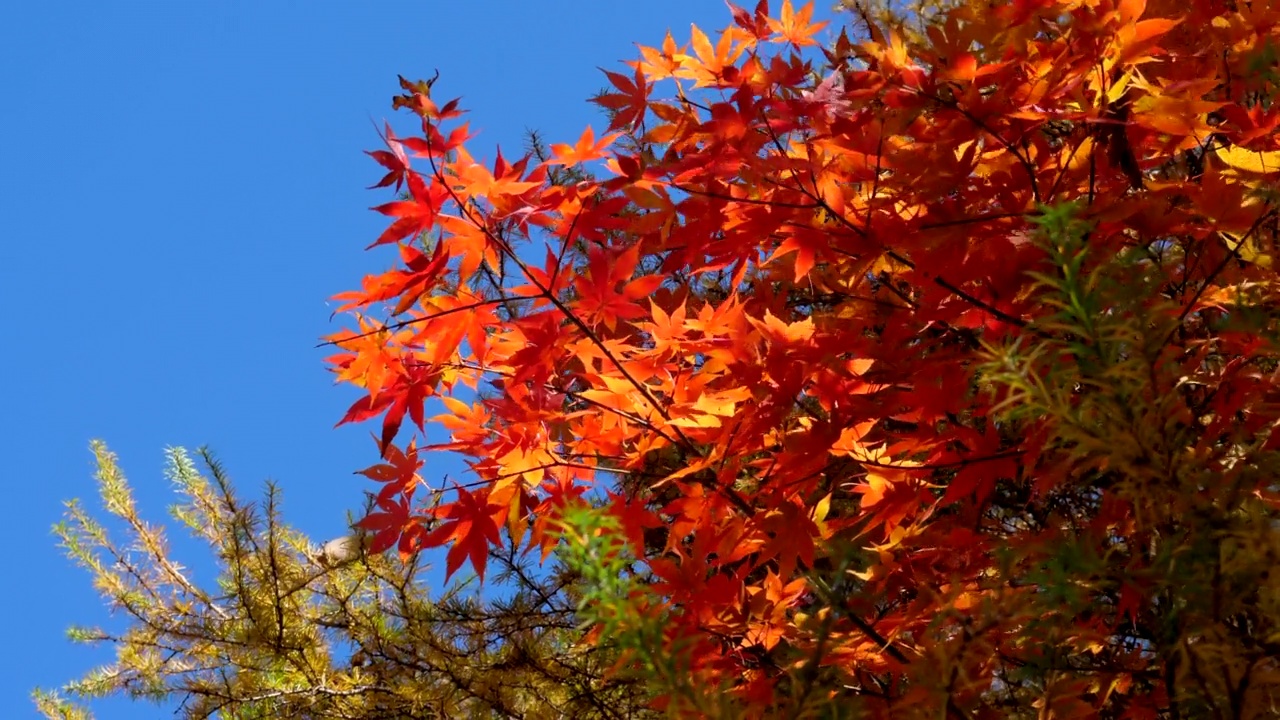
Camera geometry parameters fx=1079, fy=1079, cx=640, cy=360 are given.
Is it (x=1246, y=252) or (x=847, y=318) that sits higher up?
(x=847, y=318)

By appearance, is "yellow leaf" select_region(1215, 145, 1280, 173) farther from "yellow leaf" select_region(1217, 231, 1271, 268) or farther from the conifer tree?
the conifer tree

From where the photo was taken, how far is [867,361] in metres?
1.91

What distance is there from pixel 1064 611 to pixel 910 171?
3.33ft

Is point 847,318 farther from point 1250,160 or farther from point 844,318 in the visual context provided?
point 1250,160

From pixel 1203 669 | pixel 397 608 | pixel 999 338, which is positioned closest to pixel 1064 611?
pixel 1203 669

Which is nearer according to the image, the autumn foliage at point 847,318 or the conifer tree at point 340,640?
the autumn foliage at point 847,318

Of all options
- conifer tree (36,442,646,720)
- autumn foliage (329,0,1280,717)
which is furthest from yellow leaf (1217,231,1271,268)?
conifer tree (36,442,646,720)

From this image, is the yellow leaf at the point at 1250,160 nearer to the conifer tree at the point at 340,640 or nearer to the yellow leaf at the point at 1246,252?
the yellow leaf at the point at 1246,252

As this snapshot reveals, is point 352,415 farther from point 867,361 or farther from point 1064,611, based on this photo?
point 1064,611

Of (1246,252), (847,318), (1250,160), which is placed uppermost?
(847,318)

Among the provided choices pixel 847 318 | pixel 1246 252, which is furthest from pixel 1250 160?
pixel 847 318

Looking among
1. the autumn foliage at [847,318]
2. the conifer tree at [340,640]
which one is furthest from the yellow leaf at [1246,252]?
the conifer tree at [340,640]

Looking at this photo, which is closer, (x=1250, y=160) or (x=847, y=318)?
(x=1250, y=160)

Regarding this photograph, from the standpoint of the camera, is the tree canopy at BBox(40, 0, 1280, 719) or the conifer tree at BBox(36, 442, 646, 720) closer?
the tree canopy at BBox(40, 0, 1280, 719)
